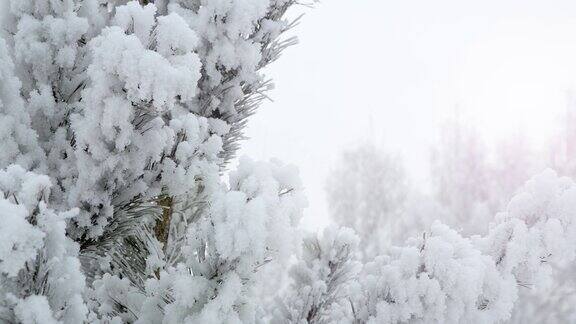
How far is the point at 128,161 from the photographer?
170 centimetres

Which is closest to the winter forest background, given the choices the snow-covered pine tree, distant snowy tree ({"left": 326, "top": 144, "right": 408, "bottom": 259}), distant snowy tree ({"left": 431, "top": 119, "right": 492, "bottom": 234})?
the snow-covered pine tree

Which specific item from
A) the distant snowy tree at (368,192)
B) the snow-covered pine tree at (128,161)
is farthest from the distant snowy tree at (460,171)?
the snow-covered pine tree at (128,161)

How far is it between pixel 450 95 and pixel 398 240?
907 cm

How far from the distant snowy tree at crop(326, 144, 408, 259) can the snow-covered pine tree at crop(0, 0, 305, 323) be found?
15.4 metres

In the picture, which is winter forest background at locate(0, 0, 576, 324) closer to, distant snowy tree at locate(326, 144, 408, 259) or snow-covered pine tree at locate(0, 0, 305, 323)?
snow-covered pine tree at locate(0, 0, 305, 323)

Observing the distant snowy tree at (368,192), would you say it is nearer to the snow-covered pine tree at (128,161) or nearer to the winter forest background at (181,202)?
the winter forest background at (181,202)

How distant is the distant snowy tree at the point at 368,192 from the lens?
1781 centimetres

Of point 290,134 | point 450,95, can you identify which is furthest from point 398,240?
point 290,134

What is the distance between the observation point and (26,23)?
5.86 feet

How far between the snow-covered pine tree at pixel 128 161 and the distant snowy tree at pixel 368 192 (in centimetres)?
1544

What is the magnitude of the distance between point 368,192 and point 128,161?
55.5ft

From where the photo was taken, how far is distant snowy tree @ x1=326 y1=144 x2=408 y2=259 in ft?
58.4

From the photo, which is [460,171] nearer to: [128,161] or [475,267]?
[475,267]

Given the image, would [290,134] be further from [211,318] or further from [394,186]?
[211,318]
